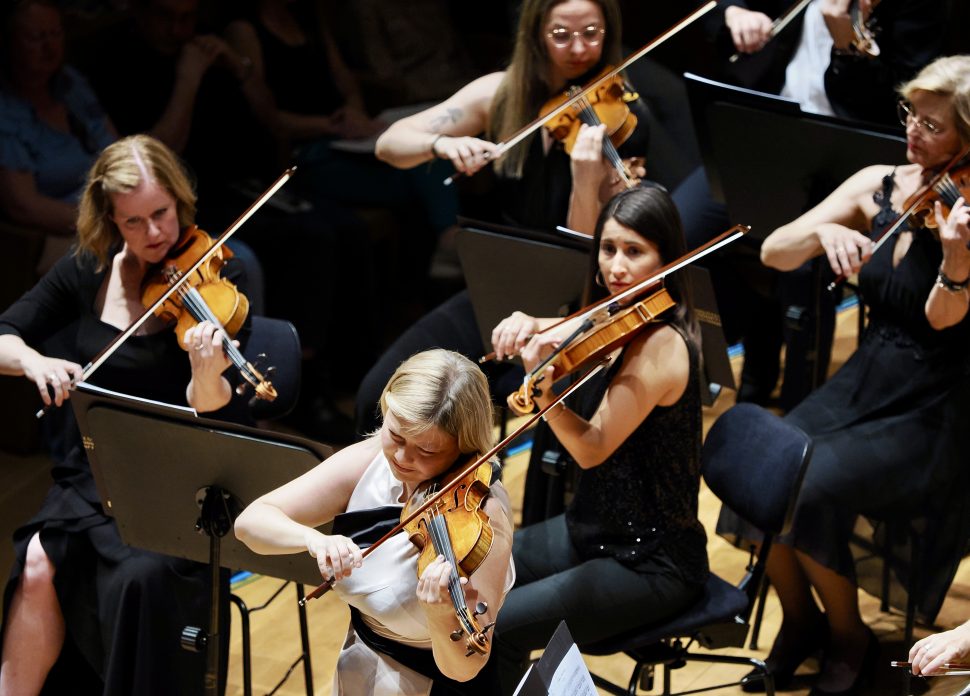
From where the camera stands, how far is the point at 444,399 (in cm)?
225

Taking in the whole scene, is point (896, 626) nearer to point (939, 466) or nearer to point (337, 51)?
point (939, 466)

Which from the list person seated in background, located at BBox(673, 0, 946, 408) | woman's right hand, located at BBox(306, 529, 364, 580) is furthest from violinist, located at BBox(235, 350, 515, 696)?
person seated in background, located at BBox(673, 0, 946, 408)

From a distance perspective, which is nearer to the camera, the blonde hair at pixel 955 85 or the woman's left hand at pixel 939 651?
the woman's left hand at pixel 939 651

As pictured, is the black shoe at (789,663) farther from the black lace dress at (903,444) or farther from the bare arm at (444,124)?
the bare arm at (444,124)

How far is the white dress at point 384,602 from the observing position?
2299 mm

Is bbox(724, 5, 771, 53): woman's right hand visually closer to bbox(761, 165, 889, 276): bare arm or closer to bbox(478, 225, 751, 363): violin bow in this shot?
bbox(761, 165, 889, 276): bare arm

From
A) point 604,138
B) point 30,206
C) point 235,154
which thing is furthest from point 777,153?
point 30,206

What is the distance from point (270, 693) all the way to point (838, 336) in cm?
244

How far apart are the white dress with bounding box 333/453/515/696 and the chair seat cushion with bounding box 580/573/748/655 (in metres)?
0.40

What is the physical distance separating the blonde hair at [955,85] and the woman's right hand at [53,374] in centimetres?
187

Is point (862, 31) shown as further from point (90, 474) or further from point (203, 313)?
point (90, 474)

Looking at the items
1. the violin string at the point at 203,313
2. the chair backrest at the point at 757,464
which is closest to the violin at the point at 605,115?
the chair backrest at the point at 757,464

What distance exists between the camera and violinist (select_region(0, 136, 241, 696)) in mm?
2887

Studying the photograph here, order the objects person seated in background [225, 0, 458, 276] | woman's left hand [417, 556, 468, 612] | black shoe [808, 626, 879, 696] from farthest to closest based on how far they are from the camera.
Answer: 1. person seated in background [225, 0, 458, 276]
2. black shoe [808, 626, 879, 696]
3. woman's left hand [417, 556, 468, 612]
